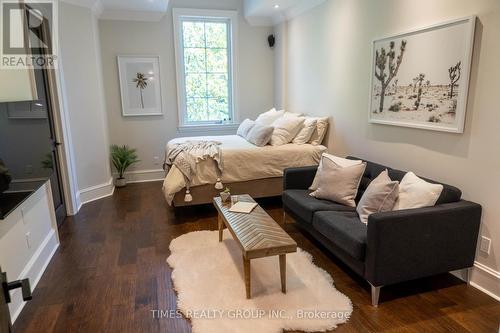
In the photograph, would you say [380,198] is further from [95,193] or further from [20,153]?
[95,193]

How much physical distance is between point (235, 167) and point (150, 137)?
231 cm

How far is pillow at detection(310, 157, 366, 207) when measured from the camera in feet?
9.80

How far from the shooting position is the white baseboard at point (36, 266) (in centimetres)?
222

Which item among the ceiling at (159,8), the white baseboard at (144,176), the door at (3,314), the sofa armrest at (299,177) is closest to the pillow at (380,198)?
the sofa armrest at (299,177)

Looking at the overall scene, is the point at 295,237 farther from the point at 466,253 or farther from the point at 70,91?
the point at 70,91

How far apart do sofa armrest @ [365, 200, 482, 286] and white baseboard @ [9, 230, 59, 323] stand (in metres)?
2.39

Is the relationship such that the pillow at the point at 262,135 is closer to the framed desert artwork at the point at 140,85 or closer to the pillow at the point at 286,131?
the pillow at the point at 286,131

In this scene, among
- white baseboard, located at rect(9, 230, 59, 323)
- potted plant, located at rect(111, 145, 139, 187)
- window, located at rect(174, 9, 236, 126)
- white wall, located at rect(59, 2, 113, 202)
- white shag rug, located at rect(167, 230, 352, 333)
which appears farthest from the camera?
window, located at rect(174, 9, 236, 126)

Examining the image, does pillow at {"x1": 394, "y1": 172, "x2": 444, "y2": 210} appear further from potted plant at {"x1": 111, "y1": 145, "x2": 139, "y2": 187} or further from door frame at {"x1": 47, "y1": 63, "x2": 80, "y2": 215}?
potted plant at {"x1": 111, "y1": 145, "x2": 139, "y2": 187}

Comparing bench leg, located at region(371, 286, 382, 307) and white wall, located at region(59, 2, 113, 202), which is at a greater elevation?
white wall, located at region(59, 2, 113, 202)

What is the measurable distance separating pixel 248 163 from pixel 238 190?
1.16 feet

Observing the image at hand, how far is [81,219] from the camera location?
393 centimetres

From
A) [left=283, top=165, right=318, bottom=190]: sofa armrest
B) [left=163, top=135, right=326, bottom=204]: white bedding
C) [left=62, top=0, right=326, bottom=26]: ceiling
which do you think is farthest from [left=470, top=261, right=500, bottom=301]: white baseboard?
[left=62, top=0, right=326, bottom=26]: ceiling

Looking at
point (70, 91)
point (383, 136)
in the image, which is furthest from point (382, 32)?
point (70, 91)
